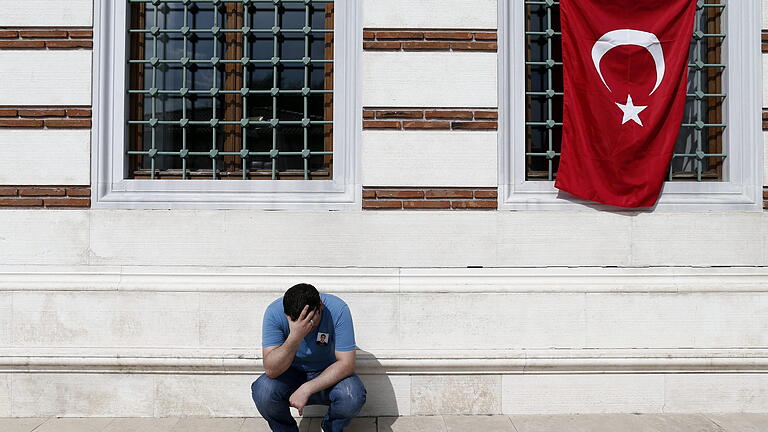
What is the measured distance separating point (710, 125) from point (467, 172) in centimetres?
257

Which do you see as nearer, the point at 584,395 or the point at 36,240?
the point at 584,395

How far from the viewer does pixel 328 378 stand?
4535mm

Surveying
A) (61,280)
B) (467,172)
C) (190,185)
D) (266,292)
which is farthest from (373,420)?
(61,280)

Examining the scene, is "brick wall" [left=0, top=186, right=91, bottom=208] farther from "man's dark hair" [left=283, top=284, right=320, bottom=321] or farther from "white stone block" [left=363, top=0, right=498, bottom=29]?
"white stone block" [left=363, top=0, right=498, bottom=29]

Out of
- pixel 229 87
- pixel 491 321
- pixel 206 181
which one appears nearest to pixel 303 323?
pixel 491 321

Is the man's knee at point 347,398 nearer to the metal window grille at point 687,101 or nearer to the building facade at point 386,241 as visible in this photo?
the building facade at point 386,241

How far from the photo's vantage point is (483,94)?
5637mm

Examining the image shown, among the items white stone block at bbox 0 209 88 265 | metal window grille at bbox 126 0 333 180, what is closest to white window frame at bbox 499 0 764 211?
metal window grille at bbox 126 0 333 180

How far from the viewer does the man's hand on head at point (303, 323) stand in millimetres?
4336

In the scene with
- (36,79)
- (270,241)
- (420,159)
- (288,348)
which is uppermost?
(36,79)

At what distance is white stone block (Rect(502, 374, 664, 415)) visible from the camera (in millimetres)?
5465

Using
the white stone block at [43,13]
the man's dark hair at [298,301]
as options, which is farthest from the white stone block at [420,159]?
the white stone block at [43,13]

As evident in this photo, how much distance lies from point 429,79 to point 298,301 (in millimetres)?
2606

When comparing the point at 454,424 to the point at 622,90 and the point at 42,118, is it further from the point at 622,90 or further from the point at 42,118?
the point at 42,118
